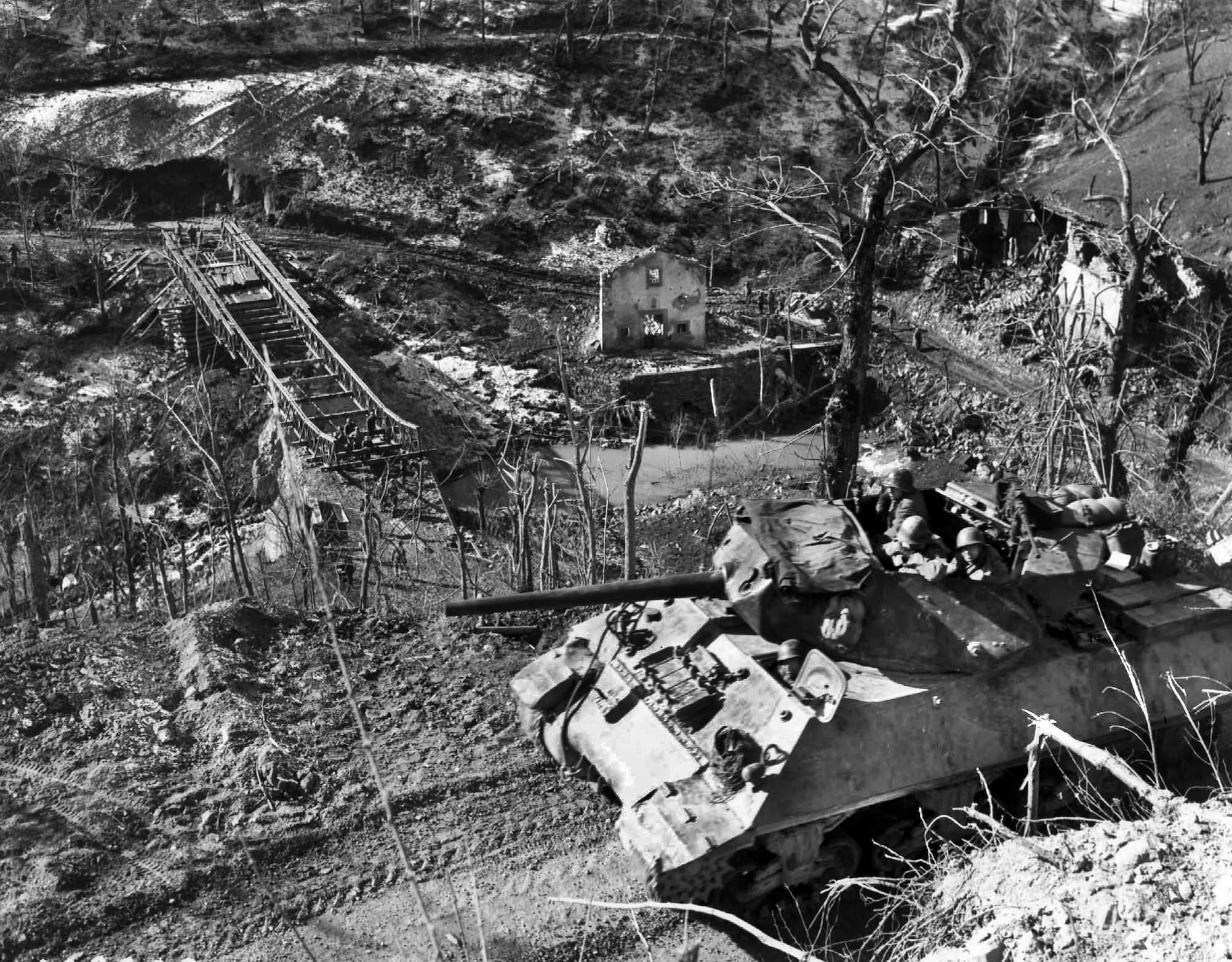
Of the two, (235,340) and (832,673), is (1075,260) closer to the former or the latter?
(235,340)

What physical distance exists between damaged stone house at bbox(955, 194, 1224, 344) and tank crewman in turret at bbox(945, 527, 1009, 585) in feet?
69.8

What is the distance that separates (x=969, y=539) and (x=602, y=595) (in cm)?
311

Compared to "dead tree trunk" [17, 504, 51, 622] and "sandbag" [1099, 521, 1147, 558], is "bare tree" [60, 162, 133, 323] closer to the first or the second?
"dead tree trunk" [17, 504, 51, 622]

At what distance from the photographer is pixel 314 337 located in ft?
116

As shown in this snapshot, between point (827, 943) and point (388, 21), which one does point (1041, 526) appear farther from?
point (388, 21)

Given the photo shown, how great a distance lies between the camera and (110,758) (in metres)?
11.9

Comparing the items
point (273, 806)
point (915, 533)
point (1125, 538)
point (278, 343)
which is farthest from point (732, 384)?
point (273, 806)

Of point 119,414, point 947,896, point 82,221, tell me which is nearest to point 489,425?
point 119,414

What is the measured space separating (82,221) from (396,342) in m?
12.3

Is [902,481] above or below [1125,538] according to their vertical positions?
above

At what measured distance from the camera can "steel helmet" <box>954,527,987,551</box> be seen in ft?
36.5

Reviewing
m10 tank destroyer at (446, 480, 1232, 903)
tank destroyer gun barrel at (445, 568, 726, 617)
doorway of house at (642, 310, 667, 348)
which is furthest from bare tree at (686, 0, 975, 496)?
doorway of house at (642, 310, 667, 348)

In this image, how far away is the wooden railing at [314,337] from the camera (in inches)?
1184

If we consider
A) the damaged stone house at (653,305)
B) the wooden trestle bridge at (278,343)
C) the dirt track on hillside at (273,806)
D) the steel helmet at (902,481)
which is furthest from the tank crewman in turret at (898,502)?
the damaged stone house at (653,305)
